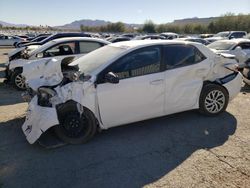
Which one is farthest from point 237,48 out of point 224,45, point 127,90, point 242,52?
point 127,90

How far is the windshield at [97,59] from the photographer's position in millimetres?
4941

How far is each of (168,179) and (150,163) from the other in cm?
47

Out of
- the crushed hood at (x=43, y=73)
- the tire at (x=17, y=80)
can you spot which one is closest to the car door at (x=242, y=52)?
the tire at (x=17, y=80)

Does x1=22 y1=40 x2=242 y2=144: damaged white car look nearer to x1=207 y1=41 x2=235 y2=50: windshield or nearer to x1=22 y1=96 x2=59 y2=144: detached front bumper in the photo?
x1=22 y1=96 x2=59 y2=144: detached front bumper

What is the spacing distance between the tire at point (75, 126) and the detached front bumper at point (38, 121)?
19cm

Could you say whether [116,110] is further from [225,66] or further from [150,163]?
[225,66]

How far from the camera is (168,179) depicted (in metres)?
3.66

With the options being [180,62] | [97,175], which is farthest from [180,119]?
[97,175]

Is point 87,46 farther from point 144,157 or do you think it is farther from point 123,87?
point 144,157

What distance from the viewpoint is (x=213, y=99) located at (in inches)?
228

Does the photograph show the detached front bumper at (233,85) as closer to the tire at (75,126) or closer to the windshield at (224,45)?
the tire at (75,126)

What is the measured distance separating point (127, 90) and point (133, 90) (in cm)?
11

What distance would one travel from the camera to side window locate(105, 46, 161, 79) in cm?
486

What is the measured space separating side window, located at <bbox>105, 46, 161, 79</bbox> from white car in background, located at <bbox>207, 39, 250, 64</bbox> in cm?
668
